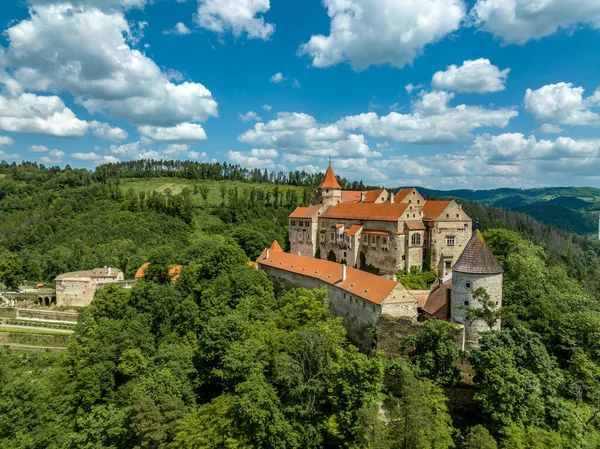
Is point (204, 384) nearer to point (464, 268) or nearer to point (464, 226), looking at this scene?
point (464, 268)

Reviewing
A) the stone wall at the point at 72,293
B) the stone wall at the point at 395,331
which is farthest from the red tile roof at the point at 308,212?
the stone wall at the point at 72,293

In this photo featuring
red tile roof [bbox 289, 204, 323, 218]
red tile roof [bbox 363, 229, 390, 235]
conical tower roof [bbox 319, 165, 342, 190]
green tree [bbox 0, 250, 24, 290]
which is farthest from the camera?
green tree [bbox 0, 250, 24, 290]

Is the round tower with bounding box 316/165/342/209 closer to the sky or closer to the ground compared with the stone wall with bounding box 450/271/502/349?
closer to the sky

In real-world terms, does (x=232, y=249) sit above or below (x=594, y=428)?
above

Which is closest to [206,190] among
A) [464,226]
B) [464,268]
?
[464,226]

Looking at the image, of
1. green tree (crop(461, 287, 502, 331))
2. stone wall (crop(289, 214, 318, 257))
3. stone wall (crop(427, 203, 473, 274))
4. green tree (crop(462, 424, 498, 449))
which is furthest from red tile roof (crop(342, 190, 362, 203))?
green tree (crop(462, 424, 498, 449))

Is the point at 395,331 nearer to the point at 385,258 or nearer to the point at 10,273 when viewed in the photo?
the point at 385,258

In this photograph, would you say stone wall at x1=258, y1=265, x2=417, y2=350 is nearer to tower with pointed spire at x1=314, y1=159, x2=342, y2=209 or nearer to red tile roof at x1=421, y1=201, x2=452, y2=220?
red tile roof at x1=421, y1=201, x2=452, y2=220

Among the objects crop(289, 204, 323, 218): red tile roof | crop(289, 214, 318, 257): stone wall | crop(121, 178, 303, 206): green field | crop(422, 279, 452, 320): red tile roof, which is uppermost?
crop(121, 178, 303, 206): green field
